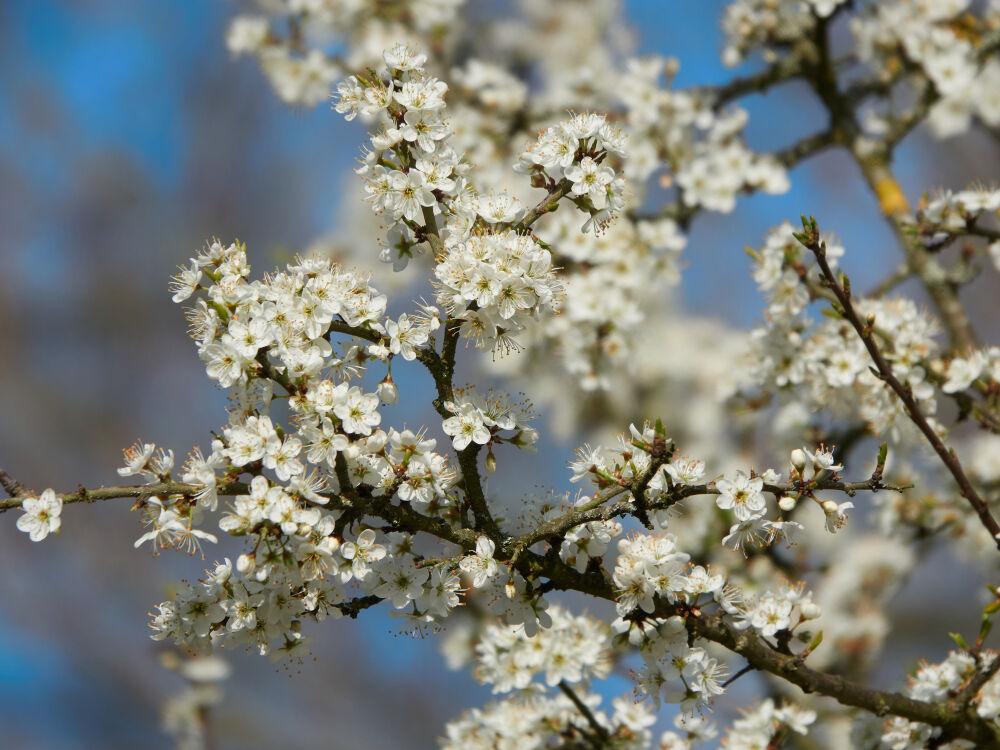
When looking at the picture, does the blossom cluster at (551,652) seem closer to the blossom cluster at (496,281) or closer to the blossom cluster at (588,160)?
the blossom cluster at (496,281)

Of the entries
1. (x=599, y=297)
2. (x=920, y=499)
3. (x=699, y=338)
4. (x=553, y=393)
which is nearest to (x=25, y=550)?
(x=553, y=393)

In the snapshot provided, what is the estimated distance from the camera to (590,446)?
92.4 inches

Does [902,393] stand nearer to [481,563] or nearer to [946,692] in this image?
[946,692]

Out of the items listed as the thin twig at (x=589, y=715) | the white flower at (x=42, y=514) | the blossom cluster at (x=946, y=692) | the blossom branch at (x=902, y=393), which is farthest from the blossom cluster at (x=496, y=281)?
the blossom cluster at (x=946, y=692)

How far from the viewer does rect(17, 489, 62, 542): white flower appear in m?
2.06

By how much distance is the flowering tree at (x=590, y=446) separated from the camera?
2.08 metres

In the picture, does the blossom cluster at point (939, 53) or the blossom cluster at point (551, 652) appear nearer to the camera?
the blossom cluster at point (551, 652)

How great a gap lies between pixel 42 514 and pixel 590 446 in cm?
130

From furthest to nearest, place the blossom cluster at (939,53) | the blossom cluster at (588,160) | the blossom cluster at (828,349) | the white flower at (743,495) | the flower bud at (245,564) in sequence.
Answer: the blossom cluster at (939,53), the blossom cluster at (828,349), the blossom cluster at (588,160), the white flower at (743,495), the flower bud at (245,564)

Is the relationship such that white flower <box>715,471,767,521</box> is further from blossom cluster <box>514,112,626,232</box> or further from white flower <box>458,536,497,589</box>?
blossom cluster <box>514,112,626,232</box>

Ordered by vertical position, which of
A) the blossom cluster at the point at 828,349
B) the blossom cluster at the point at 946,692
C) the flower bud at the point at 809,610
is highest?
the blossom cluster at the point at 828,349

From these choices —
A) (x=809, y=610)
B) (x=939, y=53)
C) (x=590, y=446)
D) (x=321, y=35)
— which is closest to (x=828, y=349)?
(x=809, y=610)

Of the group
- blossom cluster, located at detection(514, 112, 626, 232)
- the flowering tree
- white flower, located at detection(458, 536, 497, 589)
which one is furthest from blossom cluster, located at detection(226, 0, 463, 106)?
white flower, located at detection(458, 536, 497, 589)

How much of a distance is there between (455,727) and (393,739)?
Answer: 7.16 m
